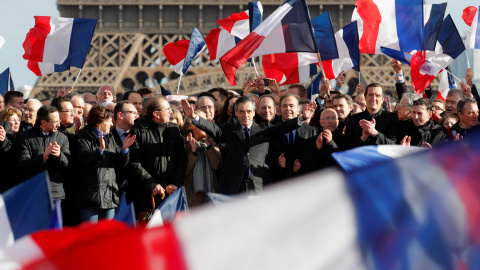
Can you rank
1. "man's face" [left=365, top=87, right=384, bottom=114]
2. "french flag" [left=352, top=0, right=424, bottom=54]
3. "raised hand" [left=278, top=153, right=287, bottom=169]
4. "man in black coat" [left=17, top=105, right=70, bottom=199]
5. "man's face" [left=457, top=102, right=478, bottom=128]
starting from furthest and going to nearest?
"french flag" [left=352, top=0, right=424, bottom=54] → "man's face" [left=365, top=87, right=384, bottom=114] → "raised hand" [left=278, top=153, right=287, bottom=169] → "man's face" [left=457, top=102, right=478, bottom=128] → "man in black coat" [left=17, top=105, right=70, bottom=199]

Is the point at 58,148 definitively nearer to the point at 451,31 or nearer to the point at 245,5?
the point at 451,31

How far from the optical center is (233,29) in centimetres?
1313

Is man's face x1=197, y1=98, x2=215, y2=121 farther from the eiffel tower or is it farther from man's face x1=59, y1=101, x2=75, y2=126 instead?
the eiffel tower

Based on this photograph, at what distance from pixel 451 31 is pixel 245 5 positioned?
25992 millimetres

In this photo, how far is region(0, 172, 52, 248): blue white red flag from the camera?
374cm

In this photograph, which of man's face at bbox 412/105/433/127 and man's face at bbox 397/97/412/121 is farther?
man's face at bbox 397/97/412/121

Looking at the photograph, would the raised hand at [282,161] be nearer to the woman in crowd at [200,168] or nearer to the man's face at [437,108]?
the woman in crowd at [200,168]

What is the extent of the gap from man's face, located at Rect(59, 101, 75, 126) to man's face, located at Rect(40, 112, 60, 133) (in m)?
0.53

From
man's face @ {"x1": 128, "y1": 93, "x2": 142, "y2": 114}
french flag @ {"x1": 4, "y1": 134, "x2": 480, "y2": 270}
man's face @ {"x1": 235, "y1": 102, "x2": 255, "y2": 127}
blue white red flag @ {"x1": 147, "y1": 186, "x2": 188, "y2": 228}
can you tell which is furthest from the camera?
man's face @ {"x1": 128, "y1": 93, "x2": 142, "y2": 114}

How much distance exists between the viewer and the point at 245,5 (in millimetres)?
38156

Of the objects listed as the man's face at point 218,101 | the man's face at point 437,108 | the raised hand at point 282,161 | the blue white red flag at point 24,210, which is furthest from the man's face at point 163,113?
the blue white red flag at point 24,210

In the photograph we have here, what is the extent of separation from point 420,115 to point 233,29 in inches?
213

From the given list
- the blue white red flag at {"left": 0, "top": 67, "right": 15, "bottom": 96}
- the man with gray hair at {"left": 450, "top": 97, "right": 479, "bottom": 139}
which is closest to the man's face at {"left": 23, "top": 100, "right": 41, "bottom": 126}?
the man with gray hair at {"left": 450, "top": 97, "right": 479, "bottom": 139}

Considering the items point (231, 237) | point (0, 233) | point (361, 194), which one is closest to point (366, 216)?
point (361, 194)
